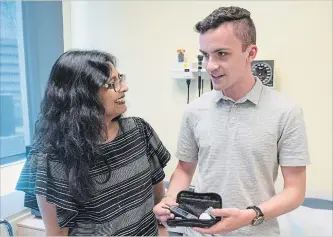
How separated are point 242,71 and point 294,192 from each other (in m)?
0.42

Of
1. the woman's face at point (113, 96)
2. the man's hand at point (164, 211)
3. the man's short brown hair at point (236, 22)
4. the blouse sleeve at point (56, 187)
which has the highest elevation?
the man's short brown hair at point (236, 22)

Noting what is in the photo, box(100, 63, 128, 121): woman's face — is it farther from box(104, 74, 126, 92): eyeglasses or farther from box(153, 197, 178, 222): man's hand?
box(153, 197, 178, 222): man's hand

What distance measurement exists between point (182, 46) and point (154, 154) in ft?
4.07

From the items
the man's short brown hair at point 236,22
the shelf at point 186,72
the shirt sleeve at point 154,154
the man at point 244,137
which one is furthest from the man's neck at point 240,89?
the shelf at point 186,72

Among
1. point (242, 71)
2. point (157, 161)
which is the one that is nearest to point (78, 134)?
point (157, 161)

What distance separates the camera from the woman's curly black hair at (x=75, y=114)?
0.93m

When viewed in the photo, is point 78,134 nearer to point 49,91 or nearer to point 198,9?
point 49,91

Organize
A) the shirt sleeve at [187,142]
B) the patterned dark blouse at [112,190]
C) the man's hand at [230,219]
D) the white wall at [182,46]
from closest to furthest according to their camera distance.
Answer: the man's hand at [230,219] < the patterned dark blouse at [112,190] < the shirt sleeve at [187,142] < the white wall at [182,46]

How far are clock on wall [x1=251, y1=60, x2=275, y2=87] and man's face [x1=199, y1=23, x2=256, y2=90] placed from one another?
1000 millimetres

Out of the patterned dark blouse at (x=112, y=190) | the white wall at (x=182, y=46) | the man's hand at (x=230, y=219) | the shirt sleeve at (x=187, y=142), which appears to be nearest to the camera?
the man's hand at (x=230, y=219)

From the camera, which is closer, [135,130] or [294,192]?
[294,192]

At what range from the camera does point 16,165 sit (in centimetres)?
194

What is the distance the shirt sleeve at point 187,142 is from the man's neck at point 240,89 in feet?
0.54

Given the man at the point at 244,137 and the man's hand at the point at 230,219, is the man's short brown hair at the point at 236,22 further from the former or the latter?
the man's hand at the point at 230,219
